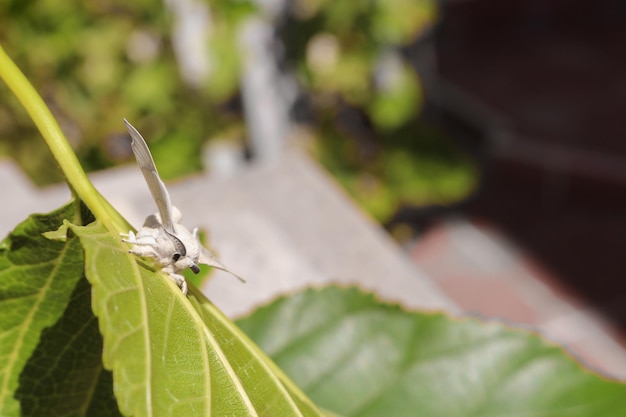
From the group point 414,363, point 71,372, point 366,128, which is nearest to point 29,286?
point 71,372

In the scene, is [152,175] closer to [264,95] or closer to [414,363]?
[414,363]

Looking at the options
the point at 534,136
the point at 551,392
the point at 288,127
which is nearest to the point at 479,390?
the point at 551,392

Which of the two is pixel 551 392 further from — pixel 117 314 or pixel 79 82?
pixel 79 82

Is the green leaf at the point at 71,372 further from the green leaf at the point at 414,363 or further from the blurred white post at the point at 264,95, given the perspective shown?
the blurred white post at the point at 264,95

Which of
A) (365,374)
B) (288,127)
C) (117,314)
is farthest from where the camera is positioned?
(288,127)

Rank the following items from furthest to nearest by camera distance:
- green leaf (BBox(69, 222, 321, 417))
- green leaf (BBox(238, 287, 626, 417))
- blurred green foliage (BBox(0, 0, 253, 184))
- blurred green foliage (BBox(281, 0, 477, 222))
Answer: blurred green foliage (BBox(281, 0, 477, 222)) < blurred green foliage (BBox(0, 0, 253, 184)) < green leaf (BBox(238, 287, 626, 417)) < green leaf (BBox(69, 222, 321, 417))

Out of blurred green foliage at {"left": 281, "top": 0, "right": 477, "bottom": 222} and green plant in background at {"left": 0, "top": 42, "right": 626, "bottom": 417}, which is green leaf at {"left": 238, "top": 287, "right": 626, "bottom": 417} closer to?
green plant in background at {"left": 0, "top": 42, "right": 626, "bottom": 417}

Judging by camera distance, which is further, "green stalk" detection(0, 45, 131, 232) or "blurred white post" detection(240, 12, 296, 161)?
"blurred white post" detection(240, 12, 296, 161)

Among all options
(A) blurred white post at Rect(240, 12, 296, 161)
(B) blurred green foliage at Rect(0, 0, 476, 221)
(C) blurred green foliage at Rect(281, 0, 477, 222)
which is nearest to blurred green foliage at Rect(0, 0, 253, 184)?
(B) blurred green foliage at Rect(0, 0, 476, 221)
